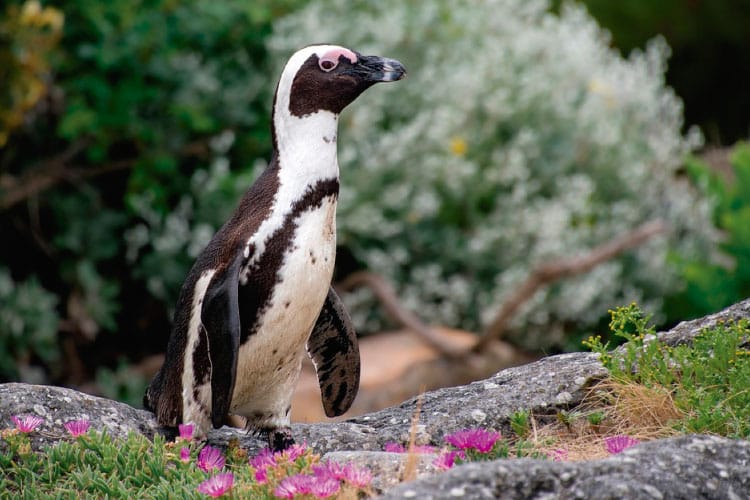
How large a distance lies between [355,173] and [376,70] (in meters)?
4.03

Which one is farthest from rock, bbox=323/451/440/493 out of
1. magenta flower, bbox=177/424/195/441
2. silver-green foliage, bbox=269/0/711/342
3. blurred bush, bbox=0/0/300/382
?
silver-green foliage, bbox=269/0/711/342

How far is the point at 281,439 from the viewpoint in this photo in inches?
149

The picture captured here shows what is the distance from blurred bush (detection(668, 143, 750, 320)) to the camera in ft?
24.9

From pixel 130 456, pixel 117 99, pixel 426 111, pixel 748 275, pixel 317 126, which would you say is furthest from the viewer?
pixel 426 111

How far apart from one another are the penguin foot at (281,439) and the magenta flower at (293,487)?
1013mm

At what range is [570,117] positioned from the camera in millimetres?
8469

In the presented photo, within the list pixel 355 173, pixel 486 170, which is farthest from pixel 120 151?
pixel 486 170

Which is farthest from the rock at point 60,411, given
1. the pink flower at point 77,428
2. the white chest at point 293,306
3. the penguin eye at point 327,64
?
the penguin eye at point 327,64

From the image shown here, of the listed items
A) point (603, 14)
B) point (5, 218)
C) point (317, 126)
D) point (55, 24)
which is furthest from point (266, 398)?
point (603, 14)

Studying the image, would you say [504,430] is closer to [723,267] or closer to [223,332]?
[223,332]

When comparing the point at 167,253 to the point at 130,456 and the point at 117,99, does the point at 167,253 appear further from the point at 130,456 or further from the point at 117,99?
the point at 130,456

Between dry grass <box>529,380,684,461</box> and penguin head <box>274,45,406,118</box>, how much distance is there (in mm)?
1166

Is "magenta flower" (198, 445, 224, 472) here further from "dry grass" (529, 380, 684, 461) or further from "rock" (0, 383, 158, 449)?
"dry grass" (529, 380, 684, 461)

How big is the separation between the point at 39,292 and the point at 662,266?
432 centimetres
